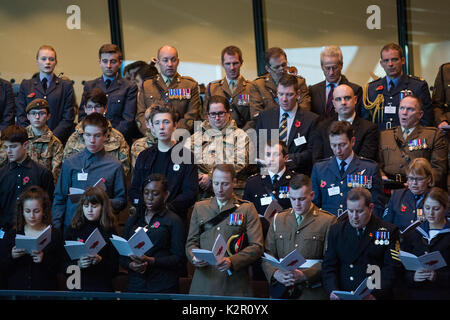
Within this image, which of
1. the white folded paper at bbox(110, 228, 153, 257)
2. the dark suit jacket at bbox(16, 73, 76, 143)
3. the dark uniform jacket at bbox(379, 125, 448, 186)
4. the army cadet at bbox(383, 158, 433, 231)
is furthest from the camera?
the dark suit jacket at bbox(16, 73, 76, 143)

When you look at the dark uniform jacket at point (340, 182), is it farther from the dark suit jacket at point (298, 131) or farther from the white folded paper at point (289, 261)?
the white folded paper at point (289, 261)

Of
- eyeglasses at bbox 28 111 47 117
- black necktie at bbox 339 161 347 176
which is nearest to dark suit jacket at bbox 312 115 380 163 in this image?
black necktie at bbox 339 161 347 176

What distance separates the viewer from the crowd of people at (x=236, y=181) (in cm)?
579

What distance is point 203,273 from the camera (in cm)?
603

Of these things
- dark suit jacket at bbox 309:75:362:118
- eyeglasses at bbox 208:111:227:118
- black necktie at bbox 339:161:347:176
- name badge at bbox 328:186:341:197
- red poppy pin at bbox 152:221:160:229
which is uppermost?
dark suit jacket at bbox 309:75:362:118

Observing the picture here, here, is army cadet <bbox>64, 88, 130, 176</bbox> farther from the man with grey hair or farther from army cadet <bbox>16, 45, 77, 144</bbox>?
the man with grey hair

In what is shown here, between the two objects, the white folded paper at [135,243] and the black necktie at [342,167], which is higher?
the black necktie at [342,167]

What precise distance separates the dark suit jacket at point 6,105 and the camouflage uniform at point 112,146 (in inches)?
57.5

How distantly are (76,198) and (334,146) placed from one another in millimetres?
2357

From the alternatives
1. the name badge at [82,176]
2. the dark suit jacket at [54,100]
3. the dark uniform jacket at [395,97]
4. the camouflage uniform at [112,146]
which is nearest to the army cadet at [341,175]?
the dark uniform jacket at [395,97]

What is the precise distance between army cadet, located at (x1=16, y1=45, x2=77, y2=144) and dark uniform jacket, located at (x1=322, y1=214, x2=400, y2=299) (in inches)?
158

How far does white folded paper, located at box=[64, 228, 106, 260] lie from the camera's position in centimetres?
596

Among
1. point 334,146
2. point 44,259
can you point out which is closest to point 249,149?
point 334,146

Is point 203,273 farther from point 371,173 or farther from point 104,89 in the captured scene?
point 104,89
